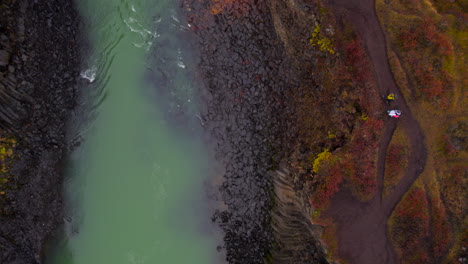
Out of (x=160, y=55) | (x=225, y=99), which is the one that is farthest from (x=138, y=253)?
(x=160, y=55)

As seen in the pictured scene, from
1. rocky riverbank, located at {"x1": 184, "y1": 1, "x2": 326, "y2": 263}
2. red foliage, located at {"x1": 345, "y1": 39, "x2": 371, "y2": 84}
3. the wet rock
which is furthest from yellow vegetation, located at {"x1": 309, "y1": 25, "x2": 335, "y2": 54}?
the wet rock

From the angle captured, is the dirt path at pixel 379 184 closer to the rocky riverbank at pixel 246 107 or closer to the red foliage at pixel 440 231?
the red foliage at pixel 440 231

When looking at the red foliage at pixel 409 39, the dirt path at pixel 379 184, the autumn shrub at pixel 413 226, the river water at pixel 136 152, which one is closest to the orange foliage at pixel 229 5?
the river water at pixel 136 152

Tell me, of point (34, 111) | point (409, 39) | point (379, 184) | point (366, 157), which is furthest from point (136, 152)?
point (409, 39)

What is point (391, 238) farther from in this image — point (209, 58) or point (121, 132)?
point (121, 132)

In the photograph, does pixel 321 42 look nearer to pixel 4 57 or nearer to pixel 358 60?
pixel 358 60

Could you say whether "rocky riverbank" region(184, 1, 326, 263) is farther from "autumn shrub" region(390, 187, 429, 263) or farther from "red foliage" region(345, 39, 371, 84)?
"autumn shrub" region(390, 187, 429, 263)

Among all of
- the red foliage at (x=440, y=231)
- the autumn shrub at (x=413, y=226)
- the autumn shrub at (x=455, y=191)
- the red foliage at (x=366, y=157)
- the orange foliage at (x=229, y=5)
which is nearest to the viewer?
the autumn shrub at (x=455, y=191)
